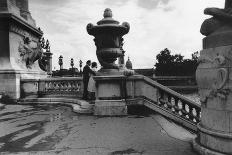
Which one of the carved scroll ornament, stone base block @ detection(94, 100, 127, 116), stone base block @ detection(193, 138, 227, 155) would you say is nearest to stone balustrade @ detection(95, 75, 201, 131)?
stone base block @ detection(94, 100, 127, 116)

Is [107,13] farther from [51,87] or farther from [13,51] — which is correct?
[13,51]

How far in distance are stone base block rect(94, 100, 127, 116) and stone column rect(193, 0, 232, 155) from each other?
4.06 meters

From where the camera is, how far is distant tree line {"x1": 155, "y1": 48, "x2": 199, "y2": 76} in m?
63.8

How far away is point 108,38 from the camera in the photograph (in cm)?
1005

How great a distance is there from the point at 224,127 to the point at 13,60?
465 inches

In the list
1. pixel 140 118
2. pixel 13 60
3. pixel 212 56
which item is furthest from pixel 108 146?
pixel 13 60

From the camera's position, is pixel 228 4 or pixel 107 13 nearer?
pixel 228 4

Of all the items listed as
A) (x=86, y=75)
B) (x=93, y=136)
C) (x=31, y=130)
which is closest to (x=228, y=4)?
(x=93, y=136)

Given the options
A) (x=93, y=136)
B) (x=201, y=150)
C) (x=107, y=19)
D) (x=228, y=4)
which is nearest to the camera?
(x=201, y=150)

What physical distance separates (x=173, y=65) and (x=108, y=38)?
196 ft

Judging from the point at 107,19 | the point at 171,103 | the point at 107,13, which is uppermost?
the point at 107,13

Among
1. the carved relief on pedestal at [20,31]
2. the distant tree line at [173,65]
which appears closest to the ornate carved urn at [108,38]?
the carved relief on pedestal at [20,31]

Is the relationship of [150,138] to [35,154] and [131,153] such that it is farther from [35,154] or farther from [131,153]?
[35,154]

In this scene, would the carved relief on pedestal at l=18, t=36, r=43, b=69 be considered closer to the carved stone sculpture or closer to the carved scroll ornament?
the carved stone sculpture
